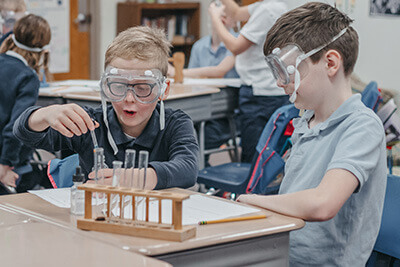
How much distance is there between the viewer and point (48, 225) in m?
1.48

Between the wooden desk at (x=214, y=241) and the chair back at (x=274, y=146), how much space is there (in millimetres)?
1238

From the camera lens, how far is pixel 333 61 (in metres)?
1.81

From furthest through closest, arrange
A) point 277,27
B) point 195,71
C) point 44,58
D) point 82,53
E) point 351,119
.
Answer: point 82,53, point 195,71, point 44,58, point 277,27, point 351,119

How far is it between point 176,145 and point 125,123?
179mm

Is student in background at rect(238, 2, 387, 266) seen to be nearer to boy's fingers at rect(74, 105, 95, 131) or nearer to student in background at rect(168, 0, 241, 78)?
boy's fingers at rect(74, 105, 95, 131)

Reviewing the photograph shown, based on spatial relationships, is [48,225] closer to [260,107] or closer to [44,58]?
[44,58]

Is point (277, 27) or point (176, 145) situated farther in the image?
point (176, 145)

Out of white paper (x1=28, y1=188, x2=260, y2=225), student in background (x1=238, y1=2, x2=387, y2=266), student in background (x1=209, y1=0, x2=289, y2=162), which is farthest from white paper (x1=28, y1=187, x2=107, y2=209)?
student in background (x1=209, y1=0, x2=289, y2=162)

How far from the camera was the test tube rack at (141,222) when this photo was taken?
1358mm

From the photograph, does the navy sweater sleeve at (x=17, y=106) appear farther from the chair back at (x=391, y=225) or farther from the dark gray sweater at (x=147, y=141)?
the chair back at (x=391, y=225)

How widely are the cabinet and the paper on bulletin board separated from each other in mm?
625

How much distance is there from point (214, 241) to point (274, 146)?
1.50m

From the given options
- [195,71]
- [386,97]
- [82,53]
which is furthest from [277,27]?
[82,53]

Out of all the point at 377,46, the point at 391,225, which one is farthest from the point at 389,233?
the point at 377,46
